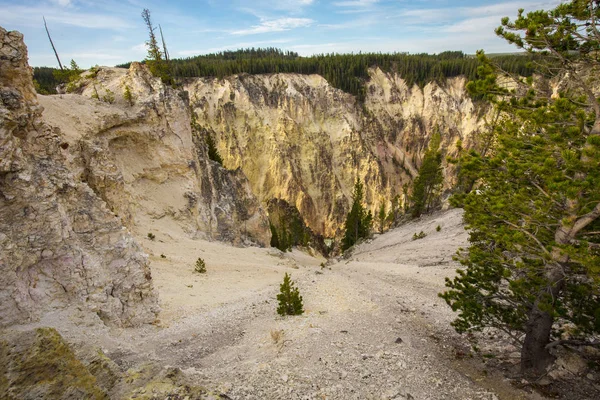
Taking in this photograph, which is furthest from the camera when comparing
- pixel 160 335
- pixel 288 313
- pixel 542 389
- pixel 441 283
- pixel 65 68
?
pixel 65 68

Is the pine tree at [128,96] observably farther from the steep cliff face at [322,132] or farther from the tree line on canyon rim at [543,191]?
the steep cliff face at [322,132]

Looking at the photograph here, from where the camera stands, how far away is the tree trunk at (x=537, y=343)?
7051 mm

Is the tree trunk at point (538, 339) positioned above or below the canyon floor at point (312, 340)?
above

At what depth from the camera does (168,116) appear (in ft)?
110

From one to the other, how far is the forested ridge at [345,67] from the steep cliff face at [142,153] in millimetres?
38450

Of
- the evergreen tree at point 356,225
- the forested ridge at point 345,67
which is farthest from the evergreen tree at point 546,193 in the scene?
the forested ridge at point 345,67

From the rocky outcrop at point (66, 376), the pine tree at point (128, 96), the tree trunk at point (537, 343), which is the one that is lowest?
the tree trunk at point (537, 343)

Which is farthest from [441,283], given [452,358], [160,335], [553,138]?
[160,335]

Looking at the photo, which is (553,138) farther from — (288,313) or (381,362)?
(288,313)

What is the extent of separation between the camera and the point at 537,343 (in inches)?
282

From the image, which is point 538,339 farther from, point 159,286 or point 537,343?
point 159,286

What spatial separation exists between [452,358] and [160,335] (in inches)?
386

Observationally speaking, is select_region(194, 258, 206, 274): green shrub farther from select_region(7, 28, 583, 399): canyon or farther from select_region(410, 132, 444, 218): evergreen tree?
select_region(410, 132, 444, 218): evergreen tree

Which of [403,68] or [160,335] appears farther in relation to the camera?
[403,68]
